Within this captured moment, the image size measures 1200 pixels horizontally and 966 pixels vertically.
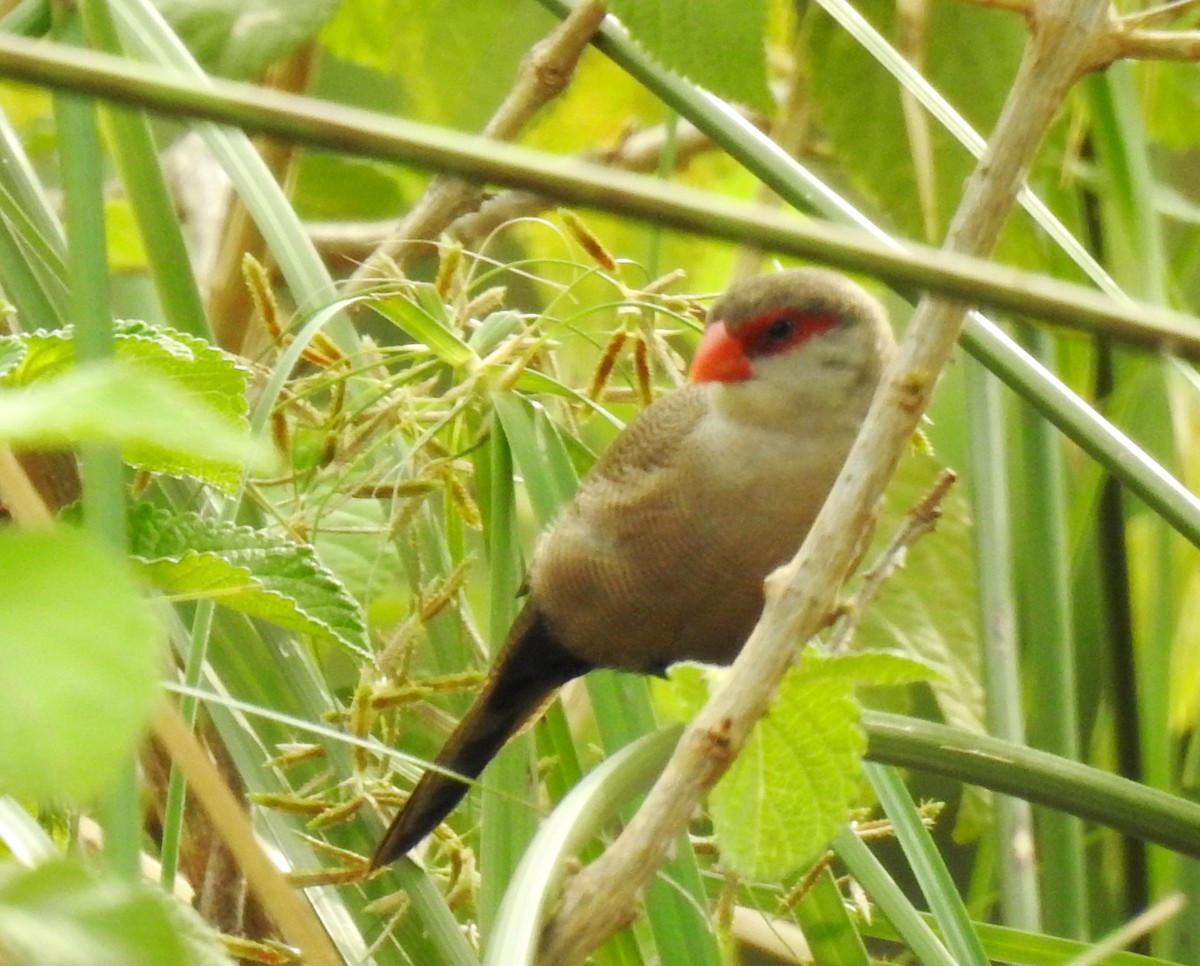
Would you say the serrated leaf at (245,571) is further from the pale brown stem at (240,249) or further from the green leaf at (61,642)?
the pale brown stem at (240,249)

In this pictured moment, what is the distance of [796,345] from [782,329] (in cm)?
3

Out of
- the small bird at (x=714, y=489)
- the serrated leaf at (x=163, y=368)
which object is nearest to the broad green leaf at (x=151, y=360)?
the serrated leaf at (x=163, y=368)

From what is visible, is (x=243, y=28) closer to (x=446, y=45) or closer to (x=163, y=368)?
(x=446, y=45)

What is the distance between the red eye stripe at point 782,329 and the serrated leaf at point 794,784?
2.63 feet

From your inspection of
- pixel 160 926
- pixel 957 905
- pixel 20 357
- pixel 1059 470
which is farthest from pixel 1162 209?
pixel 160 926

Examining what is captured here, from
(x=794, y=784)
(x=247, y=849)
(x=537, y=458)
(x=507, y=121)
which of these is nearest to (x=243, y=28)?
(x=507, y=121)

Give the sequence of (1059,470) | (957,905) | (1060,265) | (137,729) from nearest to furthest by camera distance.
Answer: (137,729), (957,905), (1059,470), (1060,265)

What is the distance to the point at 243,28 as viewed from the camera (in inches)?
51.8

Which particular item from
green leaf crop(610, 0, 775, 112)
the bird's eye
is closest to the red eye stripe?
the bird's eye

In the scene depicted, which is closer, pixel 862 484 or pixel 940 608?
pixel 862 484

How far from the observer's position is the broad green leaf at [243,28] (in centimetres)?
127

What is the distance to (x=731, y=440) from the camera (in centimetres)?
163

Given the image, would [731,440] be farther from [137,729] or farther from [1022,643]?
[137,729]

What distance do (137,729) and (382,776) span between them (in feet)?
3.22
